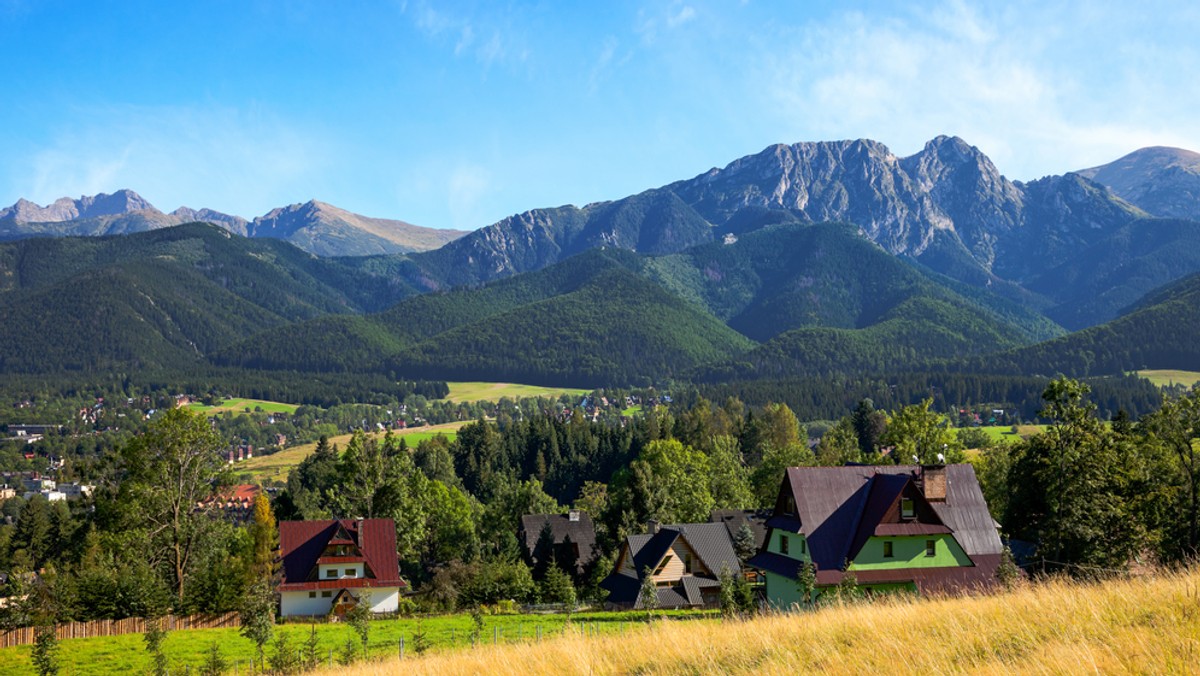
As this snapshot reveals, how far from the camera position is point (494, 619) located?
5081 centimetres

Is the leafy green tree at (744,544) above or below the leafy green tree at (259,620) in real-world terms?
below

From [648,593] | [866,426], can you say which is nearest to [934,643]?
[648,593]

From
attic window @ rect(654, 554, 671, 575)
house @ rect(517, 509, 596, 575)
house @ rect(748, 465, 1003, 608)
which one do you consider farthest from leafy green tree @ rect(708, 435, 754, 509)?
house @ rect(748, 465, 1003, 608)

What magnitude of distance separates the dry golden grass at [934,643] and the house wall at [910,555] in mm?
28209

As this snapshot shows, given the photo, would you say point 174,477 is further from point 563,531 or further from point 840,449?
point 840,449

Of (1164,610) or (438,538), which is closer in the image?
(1164,610)

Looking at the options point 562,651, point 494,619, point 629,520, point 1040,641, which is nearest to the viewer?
point 1040,641

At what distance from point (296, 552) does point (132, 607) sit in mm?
18107

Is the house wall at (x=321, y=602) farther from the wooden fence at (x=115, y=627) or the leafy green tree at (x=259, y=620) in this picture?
the leafy green tree at (x=259, y=620)

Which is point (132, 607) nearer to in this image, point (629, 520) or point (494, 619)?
point (494, 619)

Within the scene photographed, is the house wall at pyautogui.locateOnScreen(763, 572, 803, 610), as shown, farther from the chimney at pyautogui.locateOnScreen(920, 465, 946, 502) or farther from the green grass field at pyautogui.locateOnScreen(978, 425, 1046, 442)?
the green grass field at pyautogui.locateOnScreen(978, 425, 1046, 442)

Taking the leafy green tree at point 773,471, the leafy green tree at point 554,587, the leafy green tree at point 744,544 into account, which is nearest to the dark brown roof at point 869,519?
the leafy green tree at point 744,544

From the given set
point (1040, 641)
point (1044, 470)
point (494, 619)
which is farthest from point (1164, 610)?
point (494, 619)

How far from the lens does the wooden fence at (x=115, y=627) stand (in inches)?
1686
